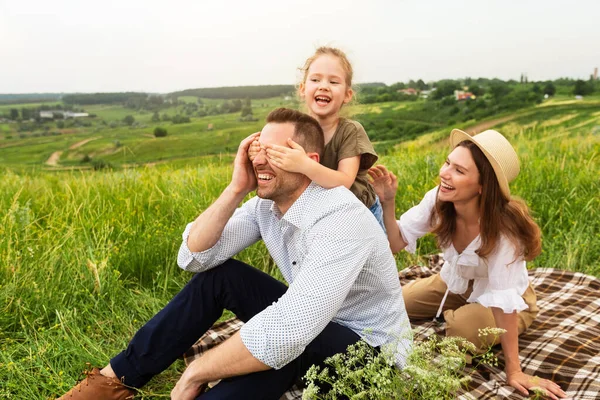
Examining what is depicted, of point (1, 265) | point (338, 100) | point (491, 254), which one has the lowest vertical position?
point (1, 265)

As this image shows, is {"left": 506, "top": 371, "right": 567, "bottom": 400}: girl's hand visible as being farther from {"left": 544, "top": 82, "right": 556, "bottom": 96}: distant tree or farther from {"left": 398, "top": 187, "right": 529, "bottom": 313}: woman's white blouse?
{"left": 544, "top": 82, "right": 556, "bottom": 96}: distant tree

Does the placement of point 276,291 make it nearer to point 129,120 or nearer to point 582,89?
point 582,89

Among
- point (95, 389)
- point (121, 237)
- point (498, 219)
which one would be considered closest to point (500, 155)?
point (498, 219)

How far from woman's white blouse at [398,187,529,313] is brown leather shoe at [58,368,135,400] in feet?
6.03

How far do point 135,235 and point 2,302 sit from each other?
3.43 ft

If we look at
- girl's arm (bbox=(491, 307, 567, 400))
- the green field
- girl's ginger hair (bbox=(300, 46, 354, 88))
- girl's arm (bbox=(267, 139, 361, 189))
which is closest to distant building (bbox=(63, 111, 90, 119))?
the green field

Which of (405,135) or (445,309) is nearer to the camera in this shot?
(445,309)

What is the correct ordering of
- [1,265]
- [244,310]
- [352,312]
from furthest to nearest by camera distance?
1. [1,265]
2. [244,310]
3. [352,312]

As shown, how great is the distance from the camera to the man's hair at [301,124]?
248 cm

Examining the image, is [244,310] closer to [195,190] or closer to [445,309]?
[445,309]

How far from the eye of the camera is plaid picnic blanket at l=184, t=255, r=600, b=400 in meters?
2.74

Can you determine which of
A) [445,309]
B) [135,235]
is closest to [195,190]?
[135,235]

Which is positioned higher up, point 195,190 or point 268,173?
point 268,173

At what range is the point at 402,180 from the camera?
5.74m
